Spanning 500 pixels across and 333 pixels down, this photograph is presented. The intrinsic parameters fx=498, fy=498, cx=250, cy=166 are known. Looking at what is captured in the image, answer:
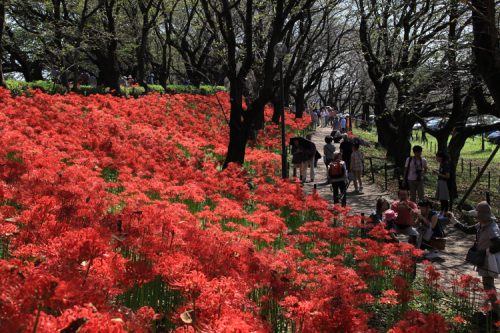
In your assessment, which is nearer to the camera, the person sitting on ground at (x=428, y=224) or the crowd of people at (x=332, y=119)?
the person sitting on ground at (x=428, y=224)

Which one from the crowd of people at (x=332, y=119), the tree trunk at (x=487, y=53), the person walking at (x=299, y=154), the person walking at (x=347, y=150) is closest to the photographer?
the tree trunk at (x=487, y=53)

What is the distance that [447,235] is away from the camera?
1205 centimetres

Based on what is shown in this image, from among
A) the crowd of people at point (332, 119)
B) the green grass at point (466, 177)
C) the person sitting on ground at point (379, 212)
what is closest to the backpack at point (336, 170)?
the person sitting on ground at point (379, 212)

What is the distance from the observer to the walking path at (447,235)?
9.20m

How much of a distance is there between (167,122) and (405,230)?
986 centimetres

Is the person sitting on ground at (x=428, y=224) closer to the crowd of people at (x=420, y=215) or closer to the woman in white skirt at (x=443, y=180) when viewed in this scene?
the crowd of people at (x=420, y=215)

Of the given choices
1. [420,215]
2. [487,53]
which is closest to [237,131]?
[420,215]

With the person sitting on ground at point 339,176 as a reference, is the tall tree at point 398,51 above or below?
above

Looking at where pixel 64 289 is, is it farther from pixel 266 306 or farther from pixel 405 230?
pixel 405 230

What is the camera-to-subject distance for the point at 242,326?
3.26 metres

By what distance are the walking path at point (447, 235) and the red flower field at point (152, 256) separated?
65.5 inches

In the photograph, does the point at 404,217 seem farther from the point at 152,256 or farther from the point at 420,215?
the point at 152,256

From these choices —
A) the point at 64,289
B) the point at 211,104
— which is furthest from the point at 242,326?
the point at 211,104

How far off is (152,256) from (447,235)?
9.30 m
